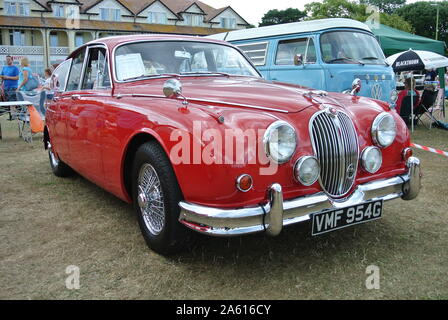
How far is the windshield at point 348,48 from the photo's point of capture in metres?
7.32

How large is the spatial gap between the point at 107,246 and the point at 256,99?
1.63 meters

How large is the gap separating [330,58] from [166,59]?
444cm

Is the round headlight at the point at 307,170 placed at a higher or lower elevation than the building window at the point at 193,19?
lower

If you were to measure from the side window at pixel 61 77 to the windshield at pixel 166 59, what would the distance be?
4.87 ft

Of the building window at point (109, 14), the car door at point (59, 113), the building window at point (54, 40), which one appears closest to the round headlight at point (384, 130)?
the car door at point (59, 113)

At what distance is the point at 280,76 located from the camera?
315 inches

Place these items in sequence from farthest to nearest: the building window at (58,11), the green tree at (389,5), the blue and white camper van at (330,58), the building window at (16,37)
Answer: the green tree at (389,5) → the building window at (58,11) → the building window at (16,37) → the blue and white camper van at (330,58)

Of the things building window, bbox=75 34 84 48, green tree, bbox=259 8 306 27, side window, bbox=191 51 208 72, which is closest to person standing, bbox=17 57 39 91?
side window, bbox=191 51 208 72

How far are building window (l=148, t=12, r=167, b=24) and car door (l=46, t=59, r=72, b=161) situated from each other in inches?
1540

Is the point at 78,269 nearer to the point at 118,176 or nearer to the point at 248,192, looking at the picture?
the point at 118,176

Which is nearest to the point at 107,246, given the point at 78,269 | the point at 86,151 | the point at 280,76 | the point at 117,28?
the point at 78,269

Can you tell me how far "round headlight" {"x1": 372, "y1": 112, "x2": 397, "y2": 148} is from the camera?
9.75 feet

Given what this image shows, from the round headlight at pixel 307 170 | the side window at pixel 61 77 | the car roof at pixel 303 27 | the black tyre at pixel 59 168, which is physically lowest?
the black tyre at pixel 59 168

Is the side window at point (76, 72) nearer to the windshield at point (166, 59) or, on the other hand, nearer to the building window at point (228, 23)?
the windshield at point (166, 59)
